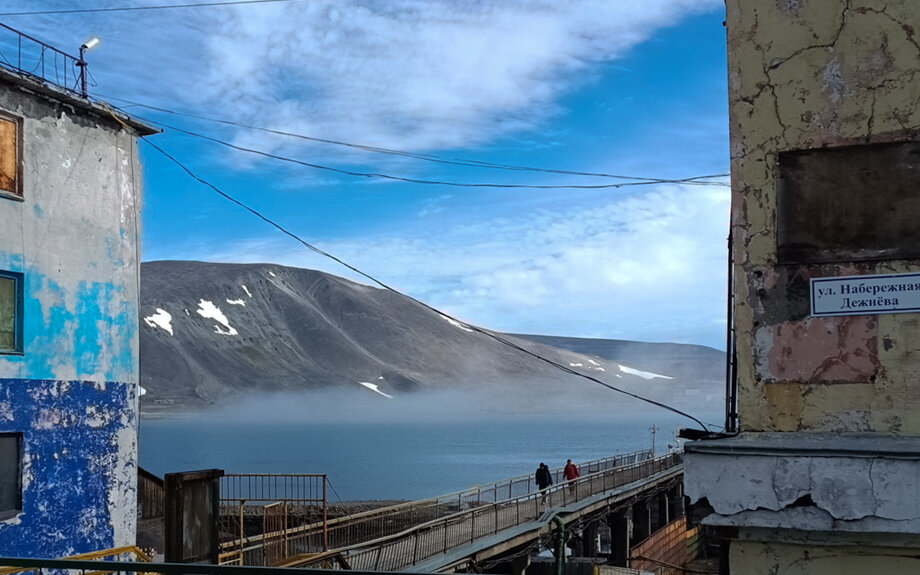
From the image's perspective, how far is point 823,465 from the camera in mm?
4172

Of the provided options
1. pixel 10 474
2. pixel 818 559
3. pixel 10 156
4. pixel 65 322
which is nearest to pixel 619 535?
pixel 65 322

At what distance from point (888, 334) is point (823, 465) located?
2.44 feet

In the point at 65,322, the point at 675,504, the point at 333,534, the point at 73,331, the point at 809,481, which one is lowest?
the point at 675,504

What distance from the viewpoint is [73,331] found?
17812mm

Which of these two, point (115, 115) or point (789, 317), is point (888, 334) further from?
point (115, 115)

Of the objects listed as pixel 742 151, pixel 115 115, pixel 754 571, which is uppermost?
pixel 115 115

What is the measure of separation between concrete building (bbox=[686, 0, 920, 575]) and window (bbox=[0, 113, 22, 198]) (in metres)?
15.4

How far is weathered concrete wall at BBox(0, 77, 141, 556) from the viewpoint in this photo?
16578mm

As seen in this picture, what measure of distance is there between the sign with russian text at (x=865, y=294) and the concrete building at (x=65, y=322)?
1529 cm

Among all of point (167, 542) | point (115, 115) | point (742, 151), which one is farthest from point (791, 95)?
point (115, 115)

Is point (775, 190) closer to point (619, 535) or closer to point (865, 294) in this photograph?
point (865, 294)

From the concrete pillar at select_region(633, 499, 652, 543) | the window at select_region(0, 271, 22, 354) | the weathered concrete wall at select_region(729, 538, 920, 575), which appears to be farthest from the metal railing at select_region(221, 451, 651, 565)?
the concrete pillar at select_region(633, 499, 652, 543)

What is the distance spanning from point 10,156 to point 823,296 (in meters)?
16.1

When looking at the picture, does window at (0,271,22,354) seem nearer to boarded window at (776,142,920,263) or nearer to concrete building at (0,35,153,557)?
concrete building at (0,35,153,557)
